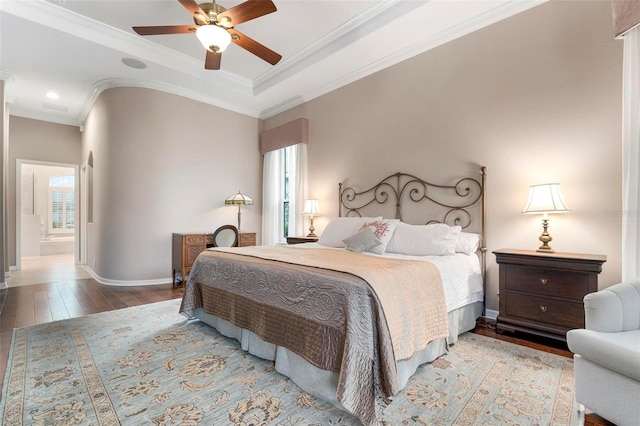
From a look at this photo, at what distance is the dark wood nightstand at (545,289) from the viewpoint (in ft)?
6.97

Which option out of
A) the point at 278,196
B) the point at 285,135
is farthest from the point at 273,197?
the point at 285,135

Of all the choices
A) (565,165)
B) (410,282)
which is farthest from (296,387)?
(565,165)

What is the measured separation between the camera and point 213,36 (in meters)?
2.42

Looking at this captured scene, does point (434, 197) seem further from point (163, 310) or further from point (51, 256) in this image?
point (51, 256)

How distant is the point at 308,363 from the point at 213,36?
2.54 m

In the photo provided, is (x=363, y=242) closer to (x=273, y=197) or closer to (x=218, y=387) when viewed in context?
(x=218, y=387)

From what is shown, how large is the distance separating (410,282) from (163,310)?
2.72 m

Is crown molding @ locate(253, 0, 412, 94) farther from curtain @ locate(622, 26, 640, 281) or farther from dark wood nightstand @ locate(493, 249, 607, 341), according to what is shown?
dark wood nightstand @ locate(493, 249, 607, 341)

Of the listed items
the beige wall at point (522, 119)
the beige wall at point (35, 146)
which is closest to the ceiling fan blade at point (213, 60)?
the beige wall at point (522, 119)

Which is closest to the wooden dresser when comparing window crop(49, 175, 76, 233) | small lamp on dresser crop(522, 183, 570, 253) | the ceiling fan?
the ceiling fan

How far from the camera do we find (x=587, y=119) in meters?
2.44

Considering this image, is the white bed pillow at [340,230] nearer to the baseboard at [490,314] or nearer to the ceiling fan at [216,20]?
the baseboard at [490,314]

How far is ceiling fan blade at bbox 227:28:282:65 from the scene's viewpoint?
2645mm

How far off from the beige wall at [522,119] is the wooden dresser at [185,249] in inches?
108
